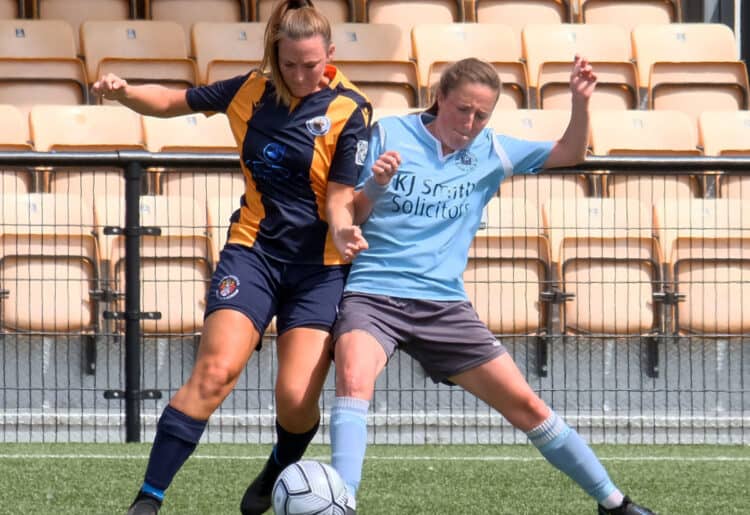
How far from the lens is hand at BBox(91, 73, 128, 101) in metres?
4.39

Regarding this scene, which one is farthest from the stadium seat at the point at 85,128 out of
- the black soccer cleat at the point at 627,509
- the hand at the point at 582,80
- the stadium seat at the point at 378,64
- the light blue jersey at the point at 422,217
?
the black soccer cleat at the point at 627,509

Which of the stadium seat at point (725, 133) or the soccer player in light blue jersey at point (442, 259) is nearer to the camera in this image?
the soccer player in light blue jersey at point (442, 259)

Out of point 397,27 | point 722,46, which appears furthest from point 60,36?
point 722,46

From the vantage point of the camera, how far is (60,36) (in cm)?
939

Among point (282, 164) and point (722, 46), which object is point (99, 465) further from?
point (722, 46)

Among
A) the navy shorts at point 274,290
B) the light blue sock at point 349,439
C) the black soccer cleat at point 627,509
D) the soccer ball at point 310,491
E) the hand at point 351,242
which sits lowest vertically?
the black soccer cleat at point 627,509

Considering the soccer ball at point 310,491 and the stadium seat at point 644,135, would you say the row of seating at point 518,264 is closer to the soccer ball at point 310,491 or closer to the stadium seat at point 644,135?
the stadium seat at point 644,135

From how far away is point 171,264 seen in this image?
721 cm

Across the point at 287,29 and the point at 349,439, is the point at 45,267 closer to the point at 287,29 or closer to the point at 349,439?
the point at 287,29

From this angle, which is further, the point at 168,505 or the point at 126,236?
the point at 126,236

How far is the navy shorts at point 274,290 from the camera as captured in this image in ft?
14.1

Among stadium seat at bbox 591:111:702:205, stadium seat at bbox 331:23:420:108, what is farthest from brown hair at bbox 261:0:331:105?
stadium seat at bbox 331:23:420:108

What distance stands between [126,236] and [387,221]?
2.97 metres

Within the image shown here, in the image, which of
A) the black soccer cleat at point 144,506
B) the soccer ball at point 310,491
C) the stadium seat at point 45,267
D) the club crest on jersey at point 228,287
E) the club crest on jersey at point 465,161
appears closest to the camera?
the soccer ball at point 310,491
